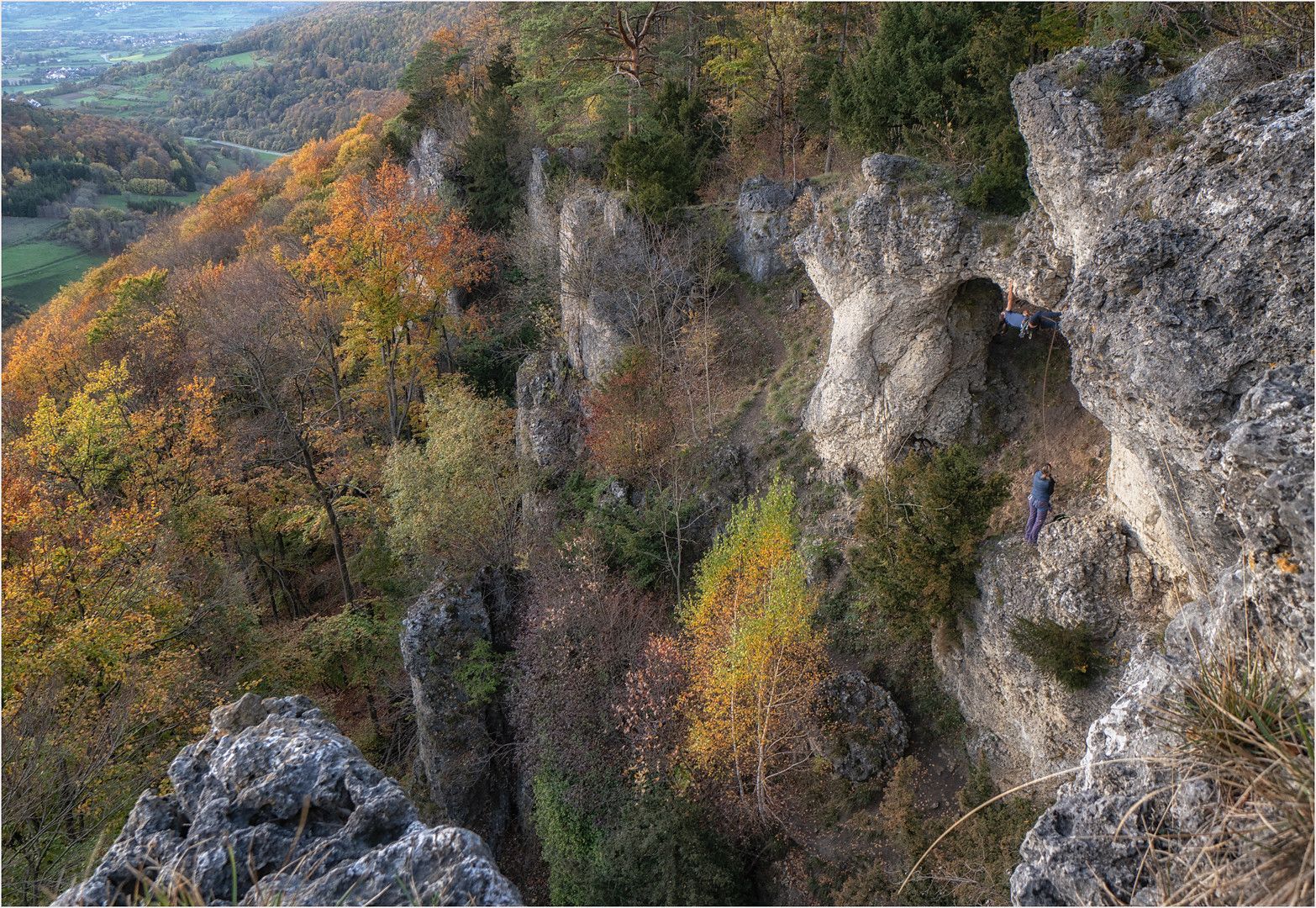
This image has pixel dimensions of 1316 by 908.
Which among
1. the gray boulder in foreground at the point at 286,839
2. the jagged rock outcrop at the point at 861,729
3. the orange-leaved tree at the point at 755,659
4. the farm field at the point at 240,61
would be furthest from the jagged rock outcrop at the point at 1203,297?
the farm field at the point at 240,61

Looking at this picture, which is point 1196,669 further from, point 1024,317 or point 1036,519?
point 1024,317

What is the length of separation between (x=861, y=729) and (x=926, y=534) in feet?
14.0

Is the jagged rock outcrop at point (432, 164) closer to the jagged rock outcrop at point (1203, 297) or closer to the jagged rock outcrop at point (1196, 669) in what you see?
the jagged rock outcrop at point (1203, 297)

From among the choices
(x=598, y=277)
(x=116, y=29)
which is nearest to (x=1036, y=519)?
(x=598, y=277)

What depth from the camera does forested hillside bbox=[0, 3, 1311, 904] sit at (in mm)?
11992

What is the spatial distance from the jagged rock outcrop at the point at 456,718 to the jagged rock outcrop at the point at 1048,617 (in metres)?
10.8

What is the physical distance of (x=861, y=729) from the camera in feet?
42.6

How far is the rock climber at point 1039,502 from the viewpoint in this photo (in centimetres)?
1086

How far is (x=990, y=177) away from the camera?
1284cm

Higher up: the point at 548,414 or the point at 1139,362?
the point at 1139,362

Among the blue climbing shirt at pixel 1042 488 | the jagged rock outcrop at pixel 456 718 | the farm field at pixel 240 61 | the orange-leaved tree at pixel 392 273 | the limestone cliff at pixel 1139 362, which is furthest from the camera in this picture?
the farm field at pixel 240 61

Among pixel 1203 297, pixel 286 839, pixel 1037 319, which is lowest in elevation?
pixel 286 839

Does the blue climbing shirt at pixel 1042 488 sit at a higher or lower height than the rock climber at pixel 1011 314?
lower

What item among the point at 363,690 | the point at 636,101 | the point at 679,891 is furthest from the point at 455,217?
the point at 679,891
